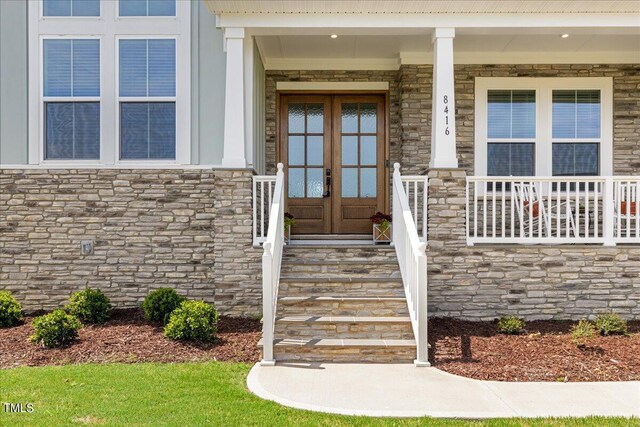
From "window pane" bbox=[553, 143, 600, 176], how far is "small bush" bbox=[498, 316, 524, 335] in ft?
10.5

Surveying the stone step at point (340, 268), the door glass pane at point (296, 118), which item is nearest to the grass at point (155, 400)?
the stone step at point (340, 268)

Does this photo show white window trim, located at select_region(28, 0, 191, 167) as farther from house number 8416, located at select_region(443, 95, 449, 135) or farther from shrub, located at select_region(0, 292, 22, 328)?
house number 8416, located at select_region(443, 95, 449, 135)

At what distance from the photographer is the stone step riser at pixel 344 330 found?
18.3ft

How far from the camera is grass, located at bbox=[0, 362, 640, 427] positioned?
3719mm

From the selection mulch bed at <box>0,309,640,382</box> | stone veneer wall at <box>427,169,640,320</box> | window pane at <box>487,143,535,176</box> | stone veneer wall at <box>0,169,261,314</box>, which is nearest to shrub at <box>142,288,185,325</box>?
mulch bed at <box>0,309,640,382</box>

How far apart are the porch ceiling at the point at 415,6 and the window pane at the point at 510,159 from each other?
229 cm

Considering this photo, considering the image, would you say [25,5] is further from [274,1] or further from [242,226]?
[242,226]

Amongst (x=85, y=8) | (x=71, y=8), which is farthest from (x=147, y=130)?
(x=71, y=8)

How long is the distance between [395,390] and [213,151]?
4237mm

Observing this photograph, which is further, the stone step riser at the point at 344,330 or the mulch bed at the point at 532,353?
the stone step riser at the point at 344,330

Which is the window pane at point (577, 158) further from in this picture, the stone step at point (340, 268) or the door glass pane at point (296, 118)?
the door glass pane at point (296, 118)

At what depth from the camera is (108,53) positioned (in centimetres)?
718

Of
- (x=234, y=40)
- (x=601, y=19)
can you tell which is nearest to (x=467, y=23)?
(x=601, y=19)

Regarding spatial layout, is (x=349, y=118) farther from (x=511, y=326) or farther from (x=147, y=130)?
(x=511, y=326)
